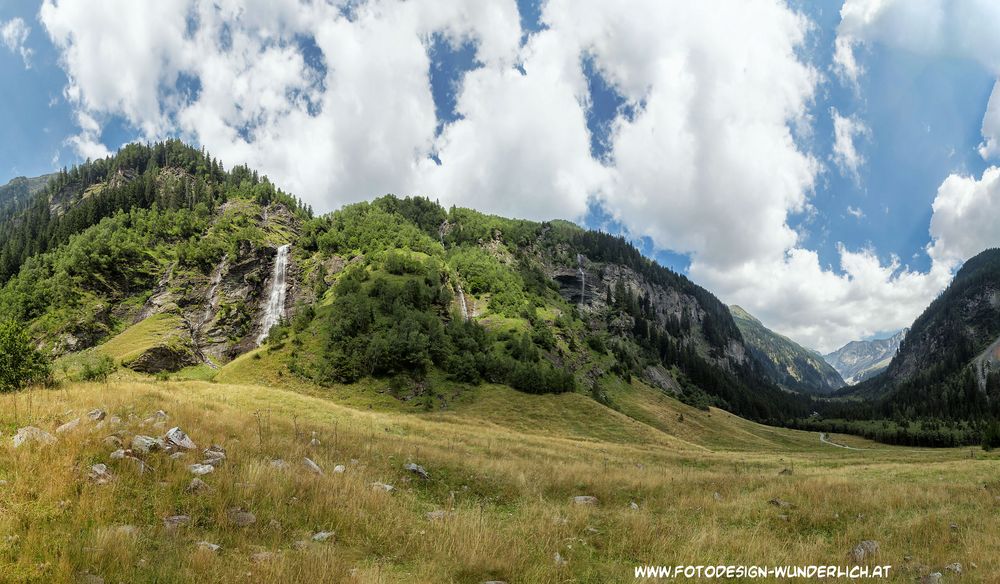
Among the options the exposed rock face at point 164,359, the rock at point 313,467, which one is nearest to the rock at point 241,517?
the rock at point 313,467

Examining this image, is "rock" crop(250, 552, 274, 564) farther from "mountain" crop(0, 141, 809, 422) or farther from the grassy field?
"mountain" crop(0, 141, 809, 422)

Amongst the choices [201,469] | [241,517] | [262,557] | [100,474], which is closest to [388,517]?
[241,517]

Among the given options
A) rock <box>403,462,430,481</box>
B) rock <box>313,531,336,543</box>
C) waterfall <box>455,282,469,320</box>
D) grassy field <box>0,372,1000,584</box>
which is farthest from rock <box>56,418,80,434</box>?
waterfall <box>455,282,469,320</box>

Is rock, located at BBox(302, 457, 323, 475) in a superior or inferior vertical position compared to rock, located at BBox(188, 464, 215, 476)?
inferior

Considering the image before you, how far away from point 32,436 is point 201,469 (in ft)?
11.0

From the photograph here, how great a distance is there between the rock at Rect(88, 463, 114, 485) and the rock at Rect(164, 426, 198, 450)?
89.1 inches

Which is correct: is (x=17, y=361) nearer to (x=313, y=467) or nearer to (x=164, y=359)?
(x=313, y=467)

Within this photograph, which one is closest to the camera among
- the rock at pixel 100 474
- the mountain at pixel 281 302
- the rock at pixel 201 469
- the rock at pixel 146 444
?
the rock at pixel 100 474

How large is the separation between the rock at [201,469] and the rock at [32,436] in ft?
8.62

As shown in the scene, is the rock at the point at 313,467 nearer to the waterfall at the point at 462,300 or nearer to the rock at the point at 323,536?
the rock at the point at 323,536

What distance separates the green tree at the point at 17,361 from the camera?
19.4 m

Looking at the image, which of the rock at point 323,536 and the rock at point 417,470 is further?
the rock at point 417,470

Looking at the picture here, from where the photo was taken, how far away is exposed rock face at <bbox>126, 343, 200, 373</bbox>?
224ft

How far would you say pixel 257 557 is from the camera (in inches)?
261
